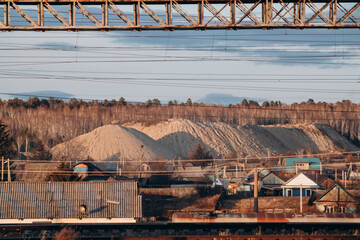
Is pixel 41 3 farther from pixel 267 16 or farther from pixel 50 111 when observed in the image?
pixel 50 111

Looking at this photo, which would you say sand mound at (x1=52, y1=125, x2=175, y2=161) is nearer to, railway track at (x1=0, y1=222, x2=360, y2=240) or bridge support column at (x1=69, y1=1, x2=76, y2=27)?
railway track at (x1=0, y1=222, x2=360, y2=240)

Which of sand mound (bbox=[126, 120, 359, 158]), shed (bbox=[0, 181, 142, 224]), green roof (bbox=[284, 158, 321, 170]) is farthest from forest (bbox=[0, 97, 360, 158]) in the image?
shed (bbox=[0, 181, 142, 224])

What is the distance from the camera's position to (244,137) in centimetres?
10806

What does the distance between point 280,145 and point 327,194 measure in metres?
72.1

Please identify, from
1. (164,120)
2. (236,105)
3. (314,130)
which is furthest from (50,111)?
(314,130)

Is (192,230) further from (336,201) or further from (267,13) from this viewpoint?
(336,201)

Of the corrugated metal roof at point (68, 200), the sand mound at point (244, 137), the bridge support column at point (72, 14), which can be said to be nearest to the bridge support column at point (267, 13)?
the bridge support column at point (72, 14)

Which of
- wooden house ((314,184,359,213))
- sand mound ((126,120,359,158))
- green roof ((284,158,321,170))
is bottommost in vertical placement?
wooden house ((314,184,359,213))

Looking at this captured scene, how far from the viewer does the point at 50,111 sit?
382 feet

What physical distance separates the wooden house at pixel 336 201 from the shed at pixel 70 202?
1570 cm

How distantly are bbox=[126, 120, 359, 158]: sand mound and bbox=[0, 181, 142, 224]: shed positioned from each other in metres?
59.8

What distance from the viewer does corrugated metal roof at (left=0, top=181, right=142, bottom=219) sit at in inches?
1198

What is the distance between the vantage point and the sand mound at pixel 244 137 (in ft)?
324

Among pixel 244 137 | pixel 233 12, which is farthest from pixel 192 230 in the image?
pixel 244 137
